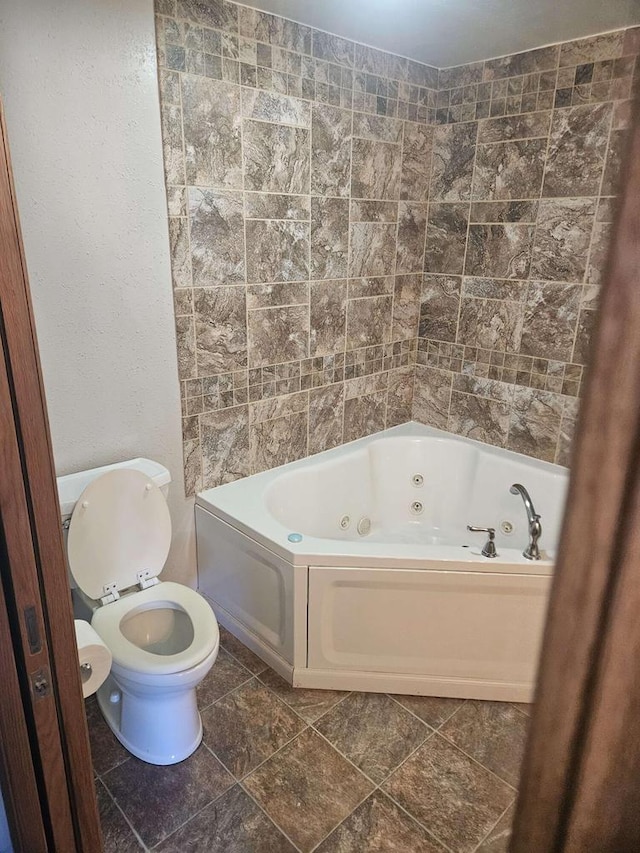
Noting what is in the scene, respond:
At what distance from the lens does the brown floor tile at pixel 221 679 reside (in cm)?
222

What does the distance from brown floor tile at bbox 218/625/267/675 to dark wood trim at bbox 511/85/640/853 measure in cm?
208

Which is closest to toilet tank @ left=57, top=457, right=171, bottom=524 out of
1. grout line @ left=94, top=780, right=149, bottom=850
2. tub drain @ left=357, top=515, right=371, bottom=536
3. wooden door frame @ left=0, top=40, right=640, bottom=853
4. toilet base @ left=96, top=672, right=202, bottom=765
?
toilet base @ left=96, top=672, right=202, bottom=765

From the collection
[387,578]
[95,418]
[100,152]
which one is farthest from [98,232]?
[387,578]

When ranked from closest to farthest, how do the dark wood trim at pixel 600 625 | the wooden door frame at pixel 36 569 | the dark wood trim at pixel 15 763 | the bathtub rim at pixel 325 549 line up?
the dark wood trim at pixel 600 625, the wooden door frame at pixel 36 569, the dark wood trim at pixel 15 763, the bathtub rim at pixel 325 549

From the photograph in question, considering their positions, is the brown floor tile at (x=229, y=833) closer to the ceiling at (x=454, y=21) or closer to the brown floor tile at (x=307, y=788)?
the brown floor tile at (x=307, y=788)

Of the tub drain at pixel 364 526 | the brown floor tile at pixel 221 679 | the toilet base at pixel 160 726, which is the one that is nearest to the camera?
the toilet base at pixel 160 726

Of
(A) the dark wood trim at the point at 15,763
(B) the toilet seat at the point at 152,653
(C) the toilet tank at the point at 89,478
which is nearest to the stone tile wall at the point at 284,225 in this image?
(C) the toilet tank at the point at 89,478

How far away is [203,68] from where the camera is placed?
2.12 m

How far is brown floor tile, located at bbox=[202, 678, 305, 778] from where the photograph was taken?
196cm

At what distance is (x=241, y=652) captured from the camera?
2.46 meters

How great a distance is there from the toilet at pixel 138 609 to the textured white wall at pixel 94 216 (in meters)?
0.20

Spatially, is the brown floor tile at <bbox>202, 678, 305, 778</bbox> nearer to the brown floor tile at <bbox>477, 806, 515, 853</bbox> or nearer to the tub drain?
the brown floor tile at <bbox>477, 806, 515, 853</bbox>

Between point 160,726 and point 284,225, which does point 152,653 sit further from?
point 284,225

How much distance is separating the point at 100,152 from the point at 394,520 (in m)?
2.18
